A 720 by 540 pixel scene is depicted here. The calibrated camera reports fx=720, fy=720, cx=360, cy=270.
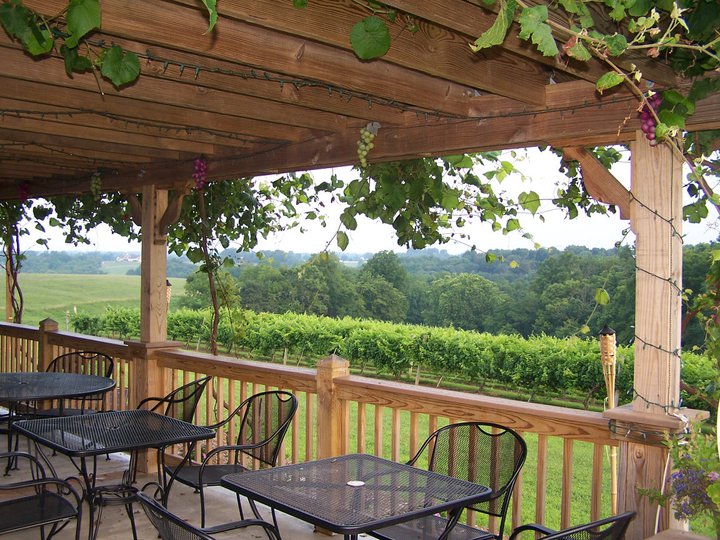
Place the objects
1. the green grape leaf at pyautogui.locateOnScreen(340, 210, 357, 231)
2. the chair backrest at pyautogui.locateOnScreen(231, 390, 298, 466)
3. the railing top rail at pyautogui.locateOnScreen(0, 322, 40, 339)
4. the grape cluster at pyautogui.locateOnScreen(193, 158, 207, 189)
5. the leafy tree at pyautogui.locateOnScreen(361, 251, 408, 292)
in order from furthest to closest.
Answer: the leafy tree at pyautogui.locateOnScreen(361, 251, 408, 292), the railing top rail at pyautogui.locateOnScreen(0, 322, 40, 339), the grape cluster at pyautogui.locateOnScreen(193, 158, 207, 189), the green grape leaf at pyautogui.locateOnScreen(340, 210, 357, 231), the chair backrest at pyautogui.locateOnScreen(231, 390, 298, 466)

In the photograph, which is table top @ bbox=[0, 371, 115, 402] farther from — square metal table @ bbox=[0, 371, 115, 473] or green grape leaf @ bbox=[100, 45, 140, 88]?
green grape leaf @ bbox=[100, 45, 140, 88]

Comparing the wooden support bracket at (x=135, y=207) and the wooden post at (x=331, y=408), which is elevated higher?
the wooden support bracket at (x=135, y=207)

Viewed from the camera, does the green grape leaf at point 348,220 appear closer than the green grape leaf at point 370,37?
No

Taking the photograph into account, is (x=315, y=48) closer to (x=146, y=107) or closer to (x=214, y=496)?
(x=146, y=107)

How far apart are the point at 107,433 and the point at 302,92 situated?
185cm

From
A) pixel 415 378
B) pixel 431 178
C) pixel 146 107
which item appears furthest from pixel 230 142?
pixel 415 378

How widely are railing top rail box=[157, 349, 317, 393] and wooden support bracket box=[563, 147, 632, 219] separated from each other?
1.84m

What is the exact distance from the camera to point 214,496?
4.41 meters

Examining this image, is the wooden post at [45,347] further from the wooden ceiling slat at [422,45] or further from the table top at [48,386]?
the wooden ceiling slat at [422,45]

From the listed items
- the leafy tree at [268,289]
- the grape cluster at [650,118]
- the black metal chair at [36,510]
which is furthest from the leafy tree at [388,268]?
the grape cluster at [650,118]

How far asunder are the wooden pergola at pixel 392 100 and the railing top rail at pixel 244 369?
1190mm

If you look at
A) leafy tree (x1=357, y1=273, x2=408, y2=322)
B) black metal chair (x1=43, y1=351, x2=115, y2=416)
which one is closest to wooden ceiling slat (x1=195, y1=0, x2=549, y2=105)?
black metal chair (x1=43, y1=351, x2=115, y2=416)

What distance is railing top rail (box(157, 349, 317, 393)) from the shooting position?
404 centimetres

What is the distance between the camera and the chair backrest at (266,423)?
3.61m
